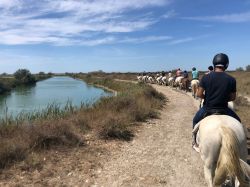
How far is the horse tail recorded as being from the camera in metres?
5.26

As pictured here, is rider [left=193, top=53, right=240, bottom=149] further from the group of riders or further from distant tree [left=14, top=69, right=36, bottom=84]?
distant tree [left=14, top=69, right=36, bottom=84]

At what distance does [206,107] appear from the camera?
21.8 ft

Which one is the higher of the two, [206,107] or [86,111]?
[206,107]

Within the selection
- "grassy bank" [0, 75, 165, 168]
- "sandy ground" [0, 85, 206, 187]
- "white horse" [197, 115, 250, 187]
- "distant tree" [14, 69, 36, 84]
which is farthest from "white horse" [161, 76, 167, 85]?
"distant tree" [14, 69, 36, 84]

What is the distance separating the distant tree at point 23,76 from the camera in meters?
93.1

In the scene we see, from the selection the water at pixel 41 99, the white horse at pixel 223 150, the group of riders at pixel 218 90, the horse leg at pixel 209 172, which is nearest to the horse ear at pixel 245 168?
the white horse at pixel 223 150

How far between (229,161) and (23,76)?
309ft

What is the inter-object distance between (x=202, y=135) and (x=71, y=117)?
7.65m

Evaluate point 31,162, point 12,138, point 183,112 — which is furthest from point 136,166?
point 183,112

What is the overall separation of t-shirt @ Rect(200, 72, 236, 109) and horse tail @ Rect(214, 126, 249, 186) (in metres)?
0.99

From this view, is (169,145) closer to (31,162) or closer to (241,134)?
(31,162)

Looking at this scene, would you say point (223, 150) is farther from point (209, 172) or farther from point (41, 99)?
point (41, 99)

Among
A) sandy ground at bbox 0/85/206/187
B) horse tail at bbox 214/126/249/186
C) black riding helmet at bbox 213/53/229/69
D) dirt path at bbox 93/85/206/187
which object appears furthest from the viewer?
dirt path at bbox 93/85/206/187

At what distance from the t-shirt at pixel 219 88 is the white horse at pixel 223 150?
428 mm
